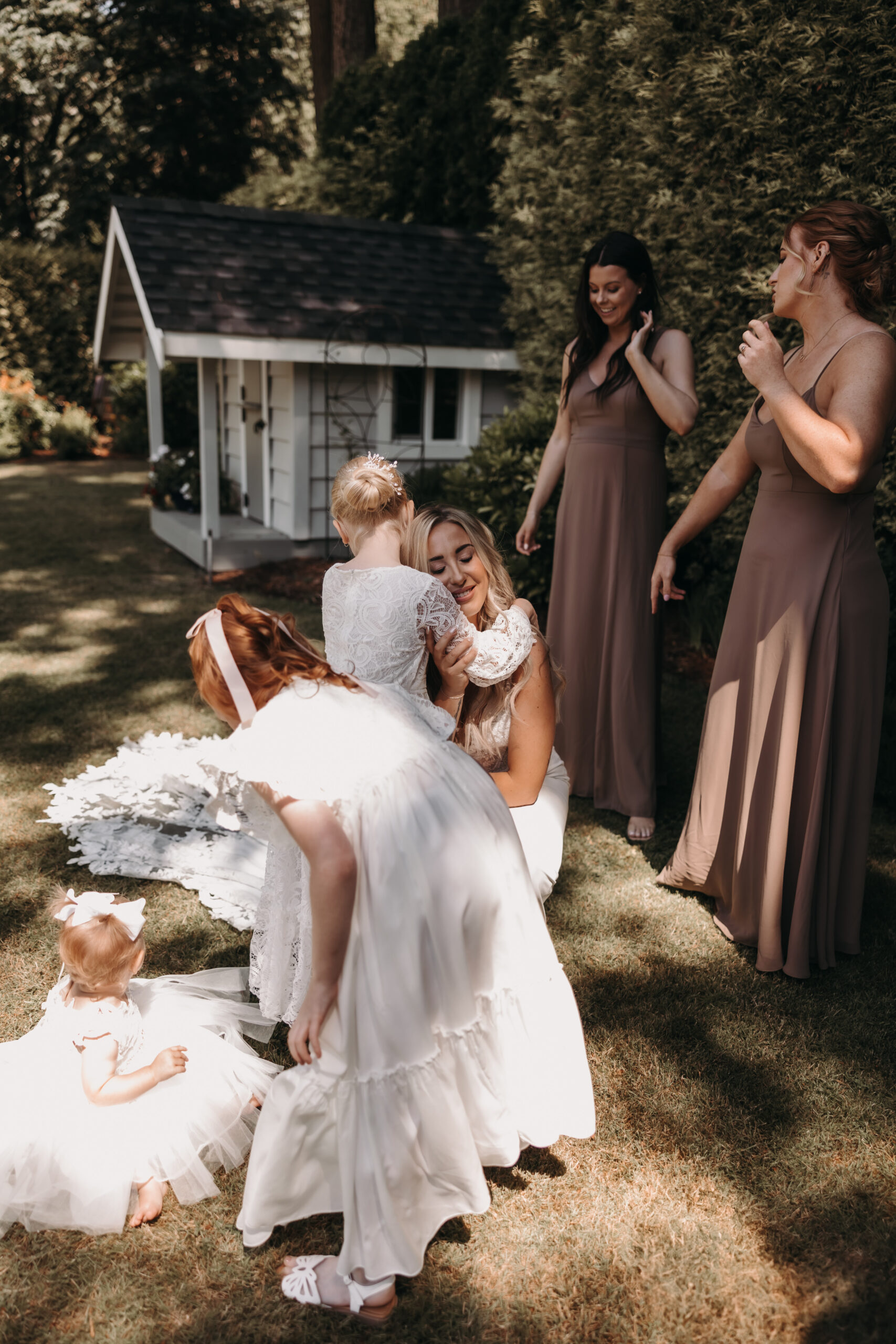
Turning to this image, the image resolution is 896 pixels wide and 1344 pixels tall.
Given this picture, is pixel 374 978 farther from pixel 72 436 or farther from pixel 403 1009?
pixel 72 436

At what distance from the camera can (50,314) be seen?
754 inches

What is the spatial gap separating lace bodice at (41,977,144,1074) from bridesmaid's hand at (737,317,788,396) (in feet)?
8.19

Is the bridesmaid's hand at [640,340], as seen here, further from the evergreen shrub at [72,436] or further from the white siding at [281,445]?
the evergreen shrub at [72,436]

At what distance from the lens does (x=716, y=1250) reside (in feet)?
7.50

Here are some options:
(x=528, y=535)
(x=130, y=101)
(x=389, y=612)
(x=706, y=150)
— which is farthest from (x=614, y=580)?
(x=130, y=101)

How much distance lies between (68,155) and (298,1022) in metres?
26.0

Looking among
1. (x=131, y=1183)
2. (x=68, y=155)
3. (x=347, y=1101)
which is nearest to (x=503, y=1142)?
(x=347, y=1101)

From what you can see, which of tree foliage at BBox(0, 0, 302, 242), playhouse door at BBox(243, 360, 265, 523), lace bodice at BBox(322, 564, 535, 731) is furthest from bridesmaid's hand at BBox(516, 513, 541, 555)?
tree foliage at BBox(0, 0, 302, 242)

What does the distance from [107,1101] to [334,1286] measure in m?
0.71

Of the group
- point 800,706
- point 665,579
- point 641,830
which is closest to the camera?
point 800,706

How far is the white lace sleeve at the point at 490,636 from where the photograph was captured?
2.78m

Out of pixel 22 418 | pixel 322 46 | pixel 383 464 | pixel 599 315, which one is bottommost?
pixel 22 418

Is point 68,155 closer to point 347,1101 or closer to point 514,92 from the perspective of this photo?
point 514,92

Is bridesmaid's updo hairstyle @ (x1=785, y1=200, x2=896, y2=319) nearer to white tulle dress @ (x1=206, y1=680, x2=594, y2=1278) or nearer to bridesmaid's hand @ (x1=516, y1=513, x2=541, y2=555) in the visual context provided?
bridesmaid's hand @ (x1=516, y1=513, x2=541, y2=555)
